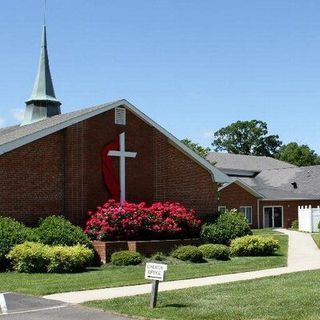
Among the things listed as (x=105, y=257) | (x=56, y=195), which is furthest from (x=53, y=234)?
(x=56, y=195)

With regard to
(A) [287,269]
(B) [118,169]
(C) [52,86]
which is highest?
(C) [52,86]

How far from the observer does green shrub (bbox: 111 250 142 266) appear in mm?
19016

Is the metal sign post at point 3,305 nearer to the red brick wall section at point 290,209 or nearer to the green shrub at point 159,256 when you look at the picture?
the green shrub at point 159,256

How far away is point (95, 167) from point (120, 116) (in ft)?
8.40

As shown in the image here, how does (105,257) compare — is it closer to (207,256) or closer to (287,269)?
(207,256)

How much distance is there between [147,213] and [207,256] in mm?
2994

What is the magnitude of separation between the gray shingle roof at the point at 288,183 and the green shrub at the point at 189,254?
29.1 meters

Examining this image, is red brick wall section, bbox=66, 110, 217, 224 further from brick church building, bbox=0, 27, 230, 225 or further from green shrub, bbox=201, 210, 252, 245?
green shrub, bbox=201, 210, 252, 245

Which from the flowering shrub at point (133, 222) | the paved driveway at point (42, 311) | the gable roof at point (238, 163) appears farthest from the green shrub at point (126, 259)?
the gable roof at point (238, 163)

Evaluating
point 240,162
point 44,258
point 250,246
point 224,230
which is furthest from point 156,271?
point 240,162

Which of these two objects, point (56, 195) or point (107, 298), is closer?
point (107, 298)

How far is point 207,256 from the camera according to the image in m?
20.8

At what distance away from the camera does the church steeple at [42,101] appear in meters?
31.1

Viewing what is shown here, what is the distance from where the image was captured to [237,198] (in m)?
46.8
